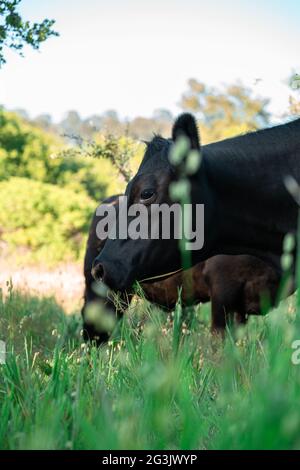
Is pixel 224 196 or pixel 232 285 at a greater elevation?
pixel 224 196

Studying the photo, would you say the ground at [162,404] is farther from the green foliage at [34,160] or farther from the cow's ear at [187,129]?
the green foliage at [34,160]

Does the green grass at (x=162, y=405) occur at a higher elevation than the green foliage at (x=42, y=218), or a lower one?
lower

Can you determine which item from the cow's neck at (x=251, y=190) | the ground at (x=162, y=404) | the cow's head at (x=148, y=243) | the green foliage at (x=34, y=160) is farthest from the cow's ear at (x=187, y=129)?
the green foliage at (x=34, y=160)

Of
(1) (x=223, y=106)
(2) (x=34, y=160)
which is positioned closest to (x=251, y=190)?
(2) (x=34, y=160)

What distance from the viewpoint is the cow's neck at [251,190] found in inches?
151

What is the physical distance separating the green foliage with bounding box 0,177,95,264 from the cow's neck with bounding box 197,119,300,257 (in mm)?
9342

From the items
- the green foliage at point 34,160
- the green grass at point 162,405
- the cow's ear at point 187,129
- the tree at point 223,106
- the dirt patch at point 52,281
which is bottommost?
the dirt patch at point 52,281

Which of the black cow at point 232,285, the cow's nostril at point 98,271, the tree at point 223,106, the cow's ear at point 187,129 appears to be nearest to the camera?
the cow's ear at point 187,129

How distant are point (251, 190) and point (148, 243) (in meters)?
0.74

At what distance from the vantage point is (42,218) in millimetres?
13336

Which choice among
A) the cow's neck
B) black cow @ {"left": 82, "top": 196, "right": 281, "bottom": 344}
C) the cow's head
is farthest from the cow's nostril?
black cow @ {"left": 82, "top": 196, "right": 281, "bottom": 344}

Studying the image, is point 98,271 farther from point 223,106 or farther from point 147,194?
point 223,106

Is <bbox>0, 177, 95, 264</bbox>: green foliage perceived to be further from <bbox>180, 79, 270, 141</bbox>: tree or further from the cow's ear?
<bbox>180, 79, 270, 141</bbox>: tree

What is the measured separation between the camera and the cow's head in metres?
3.74
